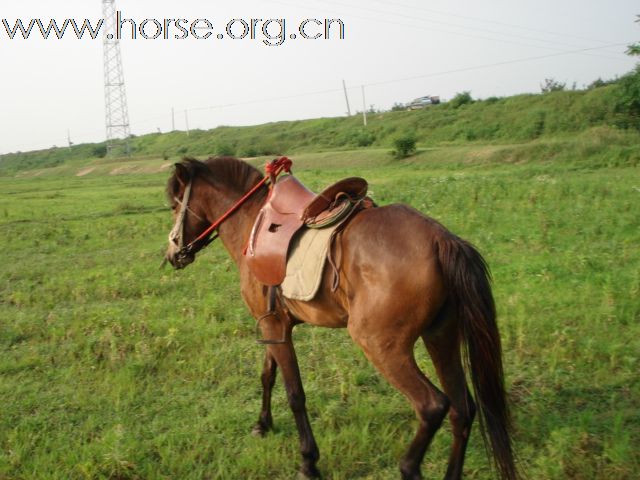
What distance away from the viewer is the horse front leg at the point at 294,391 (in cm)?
358

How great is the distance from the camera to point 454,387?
3391 millimetres

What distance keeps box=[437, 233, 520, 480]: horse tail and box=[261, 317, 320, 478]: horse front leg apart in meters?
1.07

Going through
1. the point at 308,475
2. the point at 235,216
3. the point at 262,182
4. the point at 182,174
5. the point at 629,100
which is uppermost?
the point at 629,100

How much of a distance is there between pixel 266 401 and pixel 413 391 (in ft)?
4.75

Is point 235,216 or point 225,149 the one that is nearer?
point 235,216

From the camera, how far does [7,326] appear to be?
→ 637 centimetres

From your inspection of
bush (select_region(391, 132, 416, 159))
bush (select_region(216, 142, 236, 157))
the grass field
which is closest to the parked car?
bush (select_region(216, 142, 236, 157))

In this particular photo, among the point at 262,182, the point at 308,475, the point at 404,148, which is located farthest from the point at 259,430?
the point at 404,148

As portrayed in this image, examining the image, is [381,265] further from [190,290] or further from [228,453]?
[190,290]

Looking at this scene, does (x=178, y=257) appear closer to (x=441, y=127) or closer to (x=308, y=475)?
(x=308, y=475)

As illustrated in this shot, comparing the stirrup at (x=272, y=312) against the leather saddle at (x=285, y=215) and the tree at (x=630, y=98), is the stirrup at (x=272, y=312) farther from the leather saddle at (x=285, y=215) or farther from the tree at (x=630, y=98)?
the tree at (x=630, y=98)

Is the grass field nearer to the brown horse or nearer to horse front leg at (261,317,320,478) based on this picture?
horse front leg at (261,317,320,478)

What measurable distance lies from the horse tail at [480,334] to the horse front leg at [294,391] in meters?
1.07

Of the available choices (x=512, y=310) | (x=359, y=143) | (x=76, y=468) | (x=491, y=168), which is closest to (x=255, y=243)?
(x=76, y=468)
